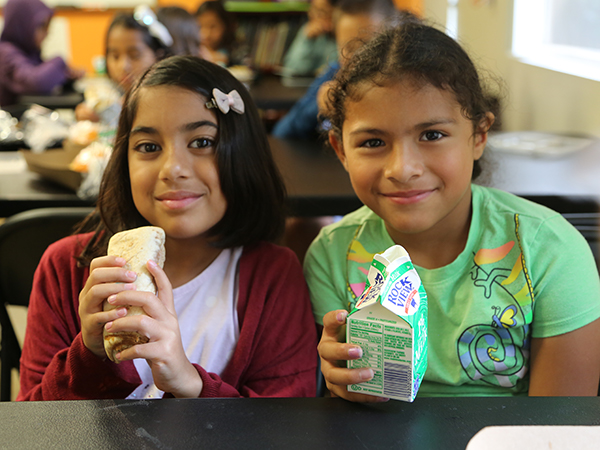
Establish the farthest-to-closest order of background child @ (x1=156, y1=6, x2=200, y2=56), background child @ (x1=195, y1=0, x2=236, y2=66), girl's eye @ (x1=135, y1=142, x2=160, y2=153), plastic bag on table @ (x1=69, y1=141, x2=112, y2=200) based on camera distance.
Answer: background child @ (x1=195, y1=0, x2=236, y2=66) → background child @ (x1=156, y1=6, x2=200, y2=56) → plastic bag on table @ (x1=69, y1=141, x2=112, y2=200) → girl's eye @ (x1=135, y1=142, x2=160, y2=153)

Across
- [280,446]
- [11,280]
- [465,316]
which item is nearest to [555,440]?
[280,446]

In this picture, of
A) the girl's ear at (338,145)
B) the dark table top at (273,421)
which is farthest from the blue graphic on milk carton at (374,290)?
the girl's ear at (338,145)

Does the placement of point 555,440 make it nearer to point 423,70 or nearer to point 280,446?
point 280,446

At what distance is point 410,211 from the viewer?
34.9 inches

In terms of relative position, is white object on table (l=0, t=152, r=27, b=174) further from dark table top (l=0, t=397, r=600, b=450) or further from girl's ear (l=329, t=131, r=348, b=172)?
dark table top (l=0, t=397, r=600, b=450)

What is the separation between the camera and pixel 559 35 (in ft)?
7.86

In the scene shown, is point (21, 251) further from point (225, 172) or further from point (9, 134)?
point (9, 134)

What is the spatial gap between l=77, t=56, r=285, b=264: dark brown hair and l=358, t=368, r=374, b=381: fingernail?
0.47 metres

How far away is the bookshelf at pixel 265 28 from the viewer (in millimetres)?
5707

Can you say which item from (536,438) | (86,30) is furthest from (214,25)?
(536,438)

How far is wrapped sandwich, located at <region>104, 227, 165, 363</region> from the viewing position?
2.23 feet

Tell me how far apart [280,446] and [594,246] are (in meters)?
1.02

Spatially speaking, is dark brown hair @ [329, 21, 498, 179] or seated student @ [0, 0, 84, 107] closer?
dark brown hair @ [329, 21, 498, 179]

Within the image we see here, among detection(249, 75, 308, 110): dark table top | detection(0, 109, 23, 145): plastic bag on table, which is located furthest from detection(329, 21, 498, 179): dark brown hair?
detection(249, 75, 308, 110): dark table top
